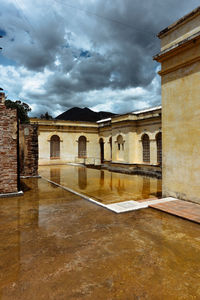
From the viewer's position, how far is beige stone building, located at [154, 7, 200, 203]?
561 cm

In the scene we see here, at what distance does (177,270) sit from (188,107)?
462 cm

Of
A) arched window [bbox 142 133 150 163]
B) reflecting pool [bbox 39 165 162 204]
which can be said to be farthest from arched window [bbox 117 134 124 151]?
reflecting pool [bbox 39 165 162 204]

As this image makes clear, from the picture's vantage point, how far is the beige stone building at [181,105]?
221 inches

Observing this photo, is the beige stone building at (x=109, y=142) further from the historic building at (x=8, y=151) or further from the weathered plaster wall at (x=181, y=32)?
the historic building at (x=8, y=151)

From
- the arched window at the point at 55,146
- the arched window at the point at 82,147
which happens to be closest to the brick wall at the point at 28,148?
the arched window at the point at 55,146

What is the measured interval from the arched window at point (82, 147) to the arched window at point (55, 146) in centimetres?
271

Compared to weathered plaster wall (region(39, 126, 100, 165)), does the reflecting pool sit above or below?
below

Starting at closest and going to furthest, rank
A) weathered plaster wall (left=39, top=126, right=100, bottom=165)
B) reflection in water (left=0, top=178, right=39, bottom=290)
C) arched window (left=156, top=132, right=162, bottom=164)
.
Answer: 1. reflection in water (left=0, top=178, right=39, bottom=290)
2. arched window (left=156, top=132, right=162, bottom=164)
3. weathered plaster wall (left=39, top=126, right=100, bottom=165)

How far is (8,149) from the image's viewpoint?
7.04 meters

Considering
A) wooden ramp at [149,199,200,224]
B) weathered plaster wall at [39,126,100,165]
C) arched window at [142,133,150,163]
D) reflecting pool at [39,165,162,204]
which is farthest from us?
weathered plaster wall at [39,126,100,165]

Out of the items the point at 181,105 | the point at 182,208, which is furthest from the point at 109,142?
the point at 182,208

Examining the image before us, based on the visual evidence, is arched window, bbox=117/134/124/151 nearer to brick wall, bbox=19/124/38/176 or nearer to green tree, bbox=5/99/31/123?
brick wall, bbox=19/124/38/176

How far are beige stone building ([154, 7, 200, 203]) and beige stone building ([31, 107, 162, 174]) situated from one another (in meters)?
9.22

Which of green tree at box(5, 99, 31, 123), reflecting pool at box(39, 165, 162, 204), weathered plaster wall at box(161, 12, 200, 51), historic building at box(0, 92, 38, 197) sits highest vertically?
green tree at box(5, 99, 31, 123)
